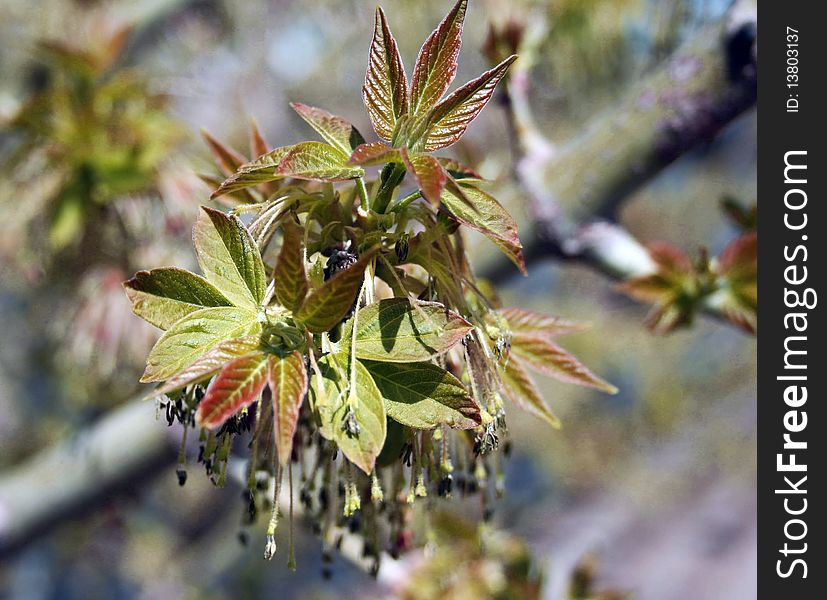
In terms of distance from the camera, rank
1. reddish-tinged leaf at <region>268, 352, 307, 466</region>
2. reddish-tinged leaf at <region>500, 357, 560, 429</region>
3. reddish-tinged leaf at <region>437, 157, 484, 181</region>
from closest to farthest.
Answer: reddish-tinged leaf at <region>268, 352, 307, 466</region> < reddish-tinged leaf at <region>437, 157, 484, 181</region> < reddish-tinged leaf at <region>500, 357, 560, 429</region>

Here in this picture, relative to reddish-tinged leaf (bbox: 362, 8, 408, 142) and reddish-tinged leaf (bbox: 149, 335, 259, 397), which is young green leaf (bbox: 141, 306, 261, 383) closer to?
reddish-tinged leaf (bbox: 149, 335, 259, 397)

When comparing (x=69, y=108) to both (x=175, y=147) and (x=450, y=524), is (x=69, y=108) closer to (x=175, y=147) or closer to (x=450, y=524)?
(x=175, y=147)

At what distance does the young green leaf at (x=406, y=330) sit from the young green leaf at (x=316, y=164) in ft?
0.33

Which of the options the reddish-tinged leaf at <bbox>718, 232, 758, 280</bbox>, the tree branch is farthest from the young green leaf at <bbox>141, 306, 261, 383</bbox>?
the reddish-tinged leaf at <bbox>718, 232, 758, 280</bbox>

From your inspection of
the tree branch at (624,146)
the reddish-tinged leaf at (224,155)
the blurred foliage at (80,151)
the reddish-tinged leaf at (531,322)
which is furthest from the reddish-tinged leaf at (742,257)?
the blurred foliage at (80,151)

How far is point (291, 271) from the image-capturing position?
496mm

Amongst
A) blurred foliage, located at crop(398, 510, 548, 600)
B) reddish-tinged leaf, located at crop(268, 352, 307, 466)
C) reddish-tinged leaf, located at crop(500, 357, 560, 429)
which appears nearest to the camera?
reddish-tinged leaf, located at crop(268, 352, 307, 466)

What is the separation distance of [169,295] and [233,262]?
0.05 m

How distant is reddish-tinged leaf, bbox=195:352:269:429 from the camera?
0.44 meters

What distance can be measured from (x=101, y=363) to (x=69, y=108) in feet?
1.67

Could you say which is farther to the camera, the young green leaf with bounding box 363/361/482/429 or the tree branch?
the tree branch
